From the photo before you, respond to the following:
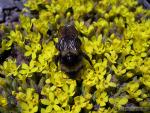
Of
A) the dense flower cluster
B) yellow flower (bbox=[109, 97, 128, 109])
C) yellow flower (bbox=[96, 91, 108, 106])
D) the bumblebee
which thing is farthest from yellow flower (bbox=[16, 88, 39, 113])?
yellow flower (bbox=[109, 97, 128, 109])

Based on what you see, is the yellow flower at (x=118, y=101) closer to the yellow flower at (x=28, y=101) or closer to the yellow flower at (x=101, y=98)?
the yellow flower at (x=101, y=98)

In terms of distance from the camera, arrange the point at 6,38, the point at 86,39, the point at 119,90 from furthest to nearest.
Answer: the point at 6,38, the point at 86,39, the point at 119,90

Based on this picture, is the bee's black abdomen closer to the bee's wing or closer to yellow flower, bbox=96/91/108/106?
the bee's wing

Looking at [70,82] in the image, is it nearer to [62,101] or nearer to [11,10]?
[62,101]

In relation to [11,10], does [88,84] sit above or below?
below

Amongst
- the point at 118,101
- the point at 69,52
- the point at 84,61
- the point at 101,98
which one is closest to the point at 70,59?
the point at 69,52

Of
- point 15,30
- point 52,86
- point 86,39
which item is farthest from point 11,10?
point 52,86

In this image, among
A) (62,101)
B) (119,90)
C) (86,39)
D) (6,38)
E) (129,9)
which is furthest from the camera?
(129,9)
